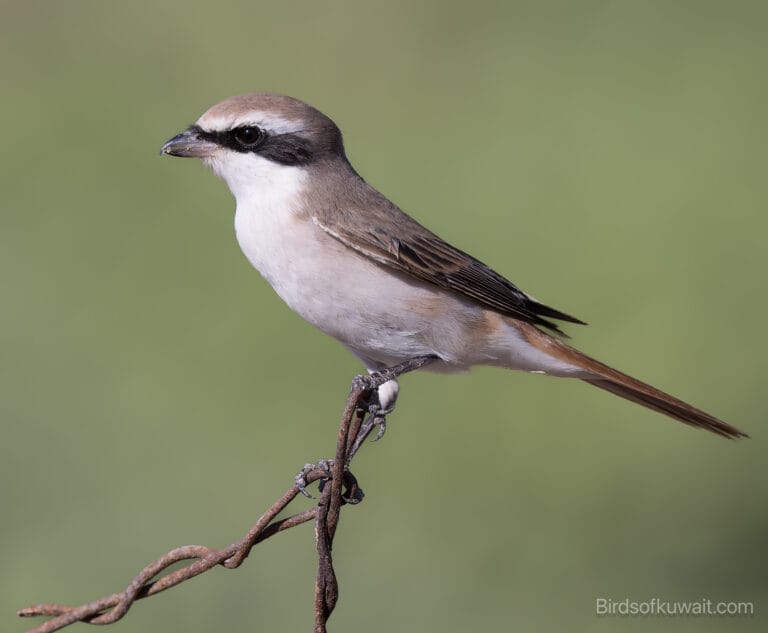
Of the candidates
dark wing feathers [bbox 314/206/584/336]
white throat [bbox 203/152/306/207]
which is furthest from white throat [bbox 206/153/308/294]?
dark wing feathers [bbox 314/206/584/336]

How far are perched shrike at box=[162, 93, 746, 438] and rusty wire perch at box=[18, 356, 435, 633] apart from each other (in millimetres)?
516

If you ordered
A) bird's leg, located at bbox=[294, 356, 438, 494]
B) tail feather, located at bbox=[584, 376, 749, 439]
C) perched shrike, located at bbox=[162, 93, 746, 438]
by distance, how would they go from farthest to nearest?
tail feather, located at bbox=[584, 376, 749, 439] < perched shrike, located at bbox=[162, 93, 746, 438] < bird's leg, located at bbox=[294, 356, 438, 494]

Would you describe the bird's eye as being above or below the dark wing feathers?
above

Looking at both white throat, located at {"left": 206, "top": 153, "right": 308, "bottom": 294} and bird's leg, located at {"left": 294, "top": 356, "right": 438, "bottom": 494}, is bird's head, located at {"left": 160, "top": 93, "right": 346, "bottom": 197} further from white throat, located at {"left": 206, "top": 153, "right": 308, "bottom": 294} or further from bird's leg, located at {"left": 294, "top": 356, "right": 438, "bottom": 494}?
bird's leg, located at {"left": 294, "top": 356, "right": 438, "bottom": 494}

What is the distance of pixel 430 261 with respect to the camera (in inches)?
142

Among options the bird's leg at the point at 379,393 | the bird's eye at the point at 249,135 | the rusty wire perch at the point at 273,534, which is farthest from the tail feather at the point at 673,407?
the bird's eye at the point at 249,135

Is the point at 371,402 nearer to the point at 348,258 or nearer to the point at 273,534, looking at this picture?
the point at 348,258

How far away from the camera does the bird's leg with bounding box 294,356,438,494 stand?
2.93 meters

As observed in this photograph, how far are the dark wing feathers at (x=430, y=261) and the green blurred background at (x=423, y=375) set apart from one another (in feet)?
5.16

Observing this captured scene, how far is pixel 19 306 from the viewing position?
21.3 ft

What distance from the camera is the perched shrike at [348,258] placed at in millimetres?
3465

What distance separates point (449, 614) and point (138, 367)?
2.08 metres

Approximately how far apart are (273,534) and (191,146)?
133 cm

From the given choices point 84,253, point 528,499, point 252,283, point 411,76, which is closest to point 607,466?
point 528,499
